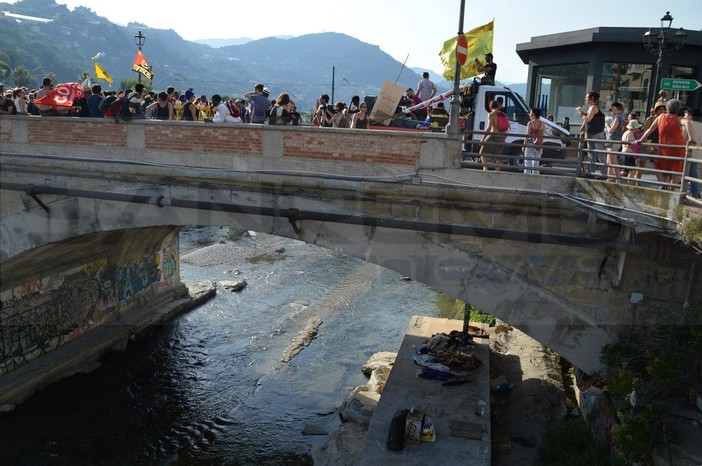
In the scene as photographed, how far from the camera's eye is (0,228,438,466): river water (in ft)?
46.3

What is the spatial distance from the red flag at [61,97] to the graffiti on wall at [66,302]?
16.8ft

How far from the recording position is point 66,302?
17.5m

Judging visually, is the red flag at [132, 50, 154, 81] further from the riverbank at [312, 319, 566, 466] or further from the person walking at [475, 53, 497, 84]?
the riverbank at [312, 319, 566, 466]

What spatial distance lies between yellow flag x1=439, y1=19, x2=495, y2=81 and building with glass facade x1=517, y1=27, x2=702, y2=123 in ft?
37.6

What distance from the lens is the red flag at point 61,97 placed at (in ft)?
43.8

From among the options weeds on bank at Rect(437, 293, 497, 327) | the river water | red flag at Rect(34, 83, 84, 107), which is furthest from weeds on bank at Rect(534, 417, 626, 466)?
red flag at Rect(34, 83, 84, 107)

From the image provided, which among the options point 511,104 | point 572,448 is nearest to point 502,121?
point 511,104

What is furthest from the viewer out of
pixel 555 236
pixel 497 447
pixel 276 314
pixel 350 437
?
pixel 276 314

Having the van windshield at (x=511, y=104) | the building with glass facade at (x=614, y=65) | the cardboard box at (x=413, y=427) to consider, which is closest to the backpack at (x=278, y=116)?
the van windshield at (x=511, y=104)

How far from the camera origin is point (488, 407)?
40.9 feet

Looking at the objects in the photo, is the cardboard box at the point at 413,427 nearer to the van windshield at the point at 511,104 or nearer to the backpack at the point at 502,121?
the backpack at the point at 502,121

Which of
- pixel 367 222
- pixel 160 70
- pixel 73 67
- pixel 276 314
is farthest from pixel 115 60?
pixel 367 222

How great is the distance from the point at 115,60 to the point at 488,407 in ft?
608

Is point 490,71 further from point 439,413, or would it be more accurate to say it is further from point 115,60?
point 115,60
